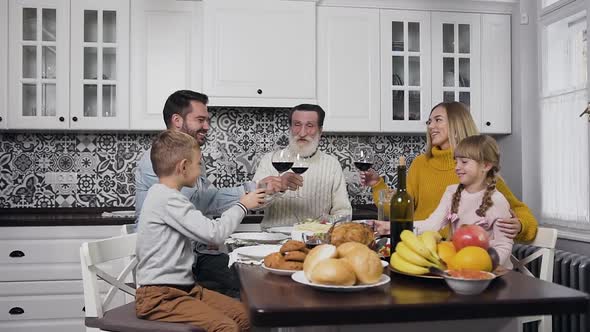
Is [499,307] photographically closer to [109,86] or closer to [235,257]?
[235,257]

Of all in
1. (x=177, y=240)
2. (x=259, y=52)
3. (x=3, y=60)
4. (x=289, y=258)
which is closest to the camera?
(x=289, y=258)

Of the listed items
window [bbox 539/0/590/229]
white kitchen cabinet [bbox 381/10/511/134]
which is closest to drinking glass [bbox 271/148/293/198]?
white kitchen cabinet [bbox 381/10/511/134]

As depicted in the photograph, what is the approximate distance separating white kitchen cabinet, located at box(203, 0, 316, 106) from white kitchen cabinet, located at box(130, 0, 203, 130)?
0.16 m

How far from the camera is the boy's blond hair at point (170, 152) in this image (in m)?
1.97

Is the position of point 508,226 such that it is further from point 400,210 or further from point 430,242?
point 430,242

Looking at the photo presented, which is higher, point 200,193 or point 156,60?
point 156,60

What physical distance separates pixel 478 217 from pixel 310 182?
138cm

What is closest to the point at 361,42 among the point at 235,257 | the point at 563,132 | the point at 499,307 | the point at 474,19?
the point at 474,19

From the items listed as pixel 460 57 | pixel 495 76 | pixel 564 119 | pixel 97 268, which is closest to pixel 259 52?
pixel 460 57

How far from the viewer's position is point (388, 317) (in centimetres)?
109

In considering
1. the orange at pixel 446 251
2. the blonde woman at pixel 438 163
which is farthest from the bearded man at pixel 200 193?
the orange at pixel 446 251

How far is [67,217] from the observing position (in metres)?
3.39

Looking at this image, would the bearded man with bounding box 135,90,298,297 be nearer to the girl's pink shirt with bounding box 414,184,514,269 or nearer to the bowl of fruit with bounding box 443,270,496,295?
the girl's pink shirt with bounding box 414,184,514,269

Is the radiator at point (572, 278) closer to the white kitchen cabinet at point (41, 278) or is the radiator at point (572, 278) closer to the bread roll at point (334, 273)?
the bread roll at point (334, 273)
